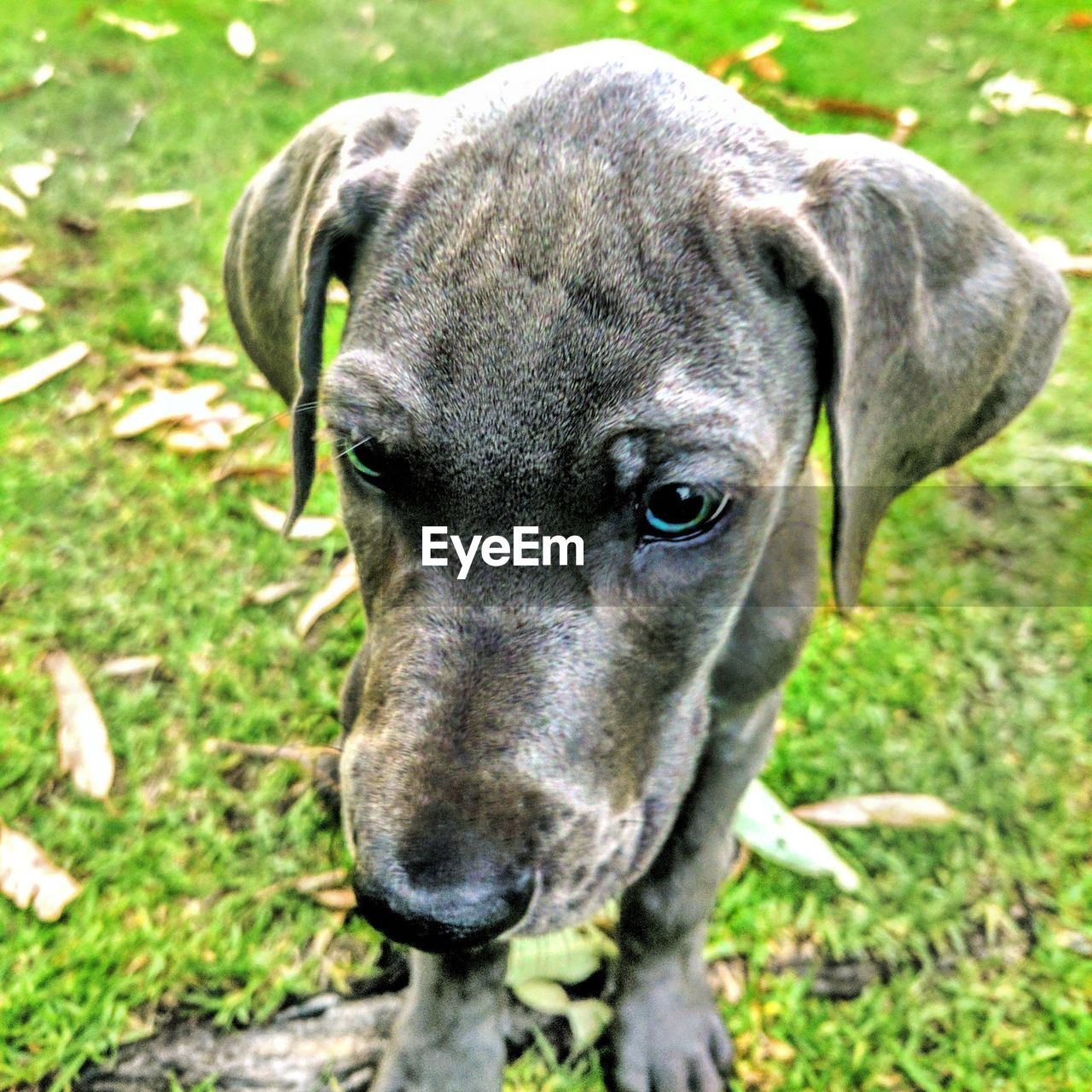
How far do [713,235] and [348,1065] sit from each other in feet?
8.23

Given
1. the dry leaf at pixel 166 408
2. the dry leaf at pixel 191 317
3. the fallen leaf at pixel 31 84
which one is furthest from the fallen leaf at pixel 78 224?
the fallen leaf at pixel 31 84

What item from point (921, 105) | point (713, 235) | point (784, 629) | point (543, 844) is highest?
point (713, 235)

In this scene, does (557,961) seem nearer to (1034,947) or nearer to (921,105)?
(1034,947)

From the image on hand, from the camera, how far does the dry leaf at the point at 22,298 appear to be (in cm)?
581

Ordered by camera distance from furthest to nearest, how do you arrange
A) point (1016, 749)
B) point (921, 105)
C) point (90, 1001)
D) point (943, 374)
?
point (921, 105) < point (1016, 749) < point (90, 1001) < point (943, 374)

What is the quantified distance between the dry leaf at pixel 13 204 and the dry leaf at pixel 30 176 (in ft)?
0.23

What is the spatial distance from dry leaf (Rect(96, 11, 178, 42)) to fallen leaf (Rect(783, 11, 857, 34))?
474 centimetres

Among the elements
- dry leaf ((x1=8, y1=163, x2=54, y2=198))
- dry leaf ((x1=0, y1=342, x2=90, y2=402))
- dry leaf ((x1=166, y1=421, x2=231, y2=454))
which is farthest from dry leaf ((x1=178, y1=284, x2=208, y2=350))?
dry leaf ((x1=8, y1=163, x2=54, y2=198))

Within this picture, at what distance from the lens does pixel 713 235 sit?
2332 millimetres

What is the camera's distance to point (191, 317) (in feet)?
19.3

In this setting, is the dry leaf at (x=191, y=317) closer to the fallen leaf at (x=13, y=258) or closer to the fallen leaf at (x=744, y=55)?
the fallen leaf at (x=13, y=258)

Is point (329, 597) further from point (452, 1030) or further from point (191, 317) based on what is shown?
point (191, 317)

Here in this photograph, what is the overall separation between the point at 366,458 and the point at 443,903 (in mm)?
992

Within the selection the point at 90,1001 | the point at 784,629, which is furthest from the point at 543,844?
the point at 90,1001
